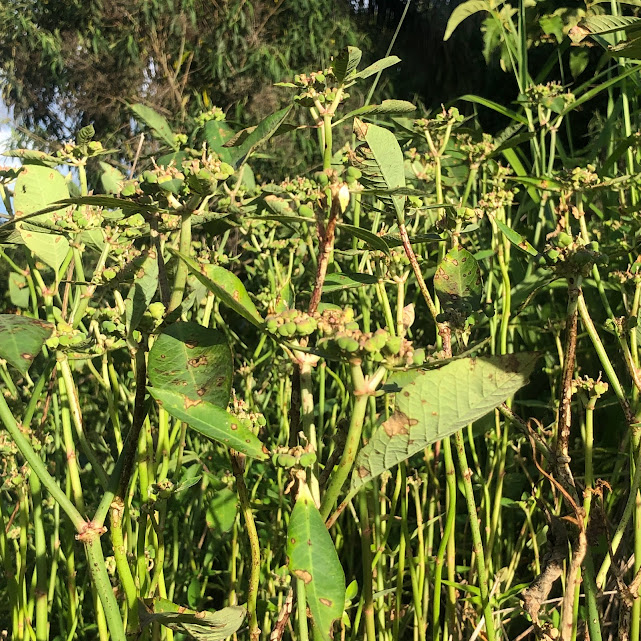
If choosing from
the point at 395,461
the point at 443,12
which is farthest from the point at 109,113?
the point at 395,461

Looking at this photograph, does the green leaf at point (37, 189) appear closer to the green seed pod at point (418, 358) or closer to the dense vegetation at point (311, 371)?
the dense vegetation at point (311, 371)

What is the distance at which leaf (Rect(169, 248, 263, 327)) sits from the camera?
0.34 metres

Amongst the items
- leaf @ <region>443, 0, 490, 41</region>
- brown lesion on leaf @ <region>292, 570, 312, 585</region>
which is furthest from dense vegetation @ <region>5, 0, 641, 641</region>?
leaf @ <region>443, 0, 490, 41</region>

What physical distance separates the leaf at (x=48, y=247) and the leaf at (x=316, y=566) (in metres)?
→ 0.50

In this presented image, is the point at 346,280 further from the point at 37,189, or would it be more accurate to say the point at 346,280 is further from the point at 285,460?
the point at 37,189

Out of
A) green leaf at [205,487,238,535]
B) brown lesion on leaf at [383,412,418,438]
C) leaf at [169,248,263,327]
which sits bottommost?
green leaf at [205,487,238,535]

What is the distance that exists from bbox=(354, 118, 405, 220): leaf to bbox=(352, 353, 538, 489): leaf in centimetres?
16

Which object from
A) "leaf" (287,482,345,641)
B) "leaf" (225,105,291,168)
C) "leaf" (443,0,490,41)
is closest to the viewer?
"leaf" (287,482,345,641)

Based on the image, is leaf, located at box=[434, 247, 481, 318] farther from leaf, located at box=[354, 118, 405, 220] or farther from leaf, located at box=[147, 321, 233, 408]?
leaf, located at box=[147, 321, 233, 408]

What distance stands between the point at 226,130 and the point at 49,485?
1.06ft

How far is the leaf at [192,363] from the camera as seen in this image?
39 centimetres

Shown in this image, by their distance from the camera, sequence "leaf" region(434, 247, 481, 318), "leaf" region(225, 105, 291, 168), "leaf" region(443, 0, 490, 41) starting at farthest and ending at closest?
1. "leaf" region(443, 0, 490, 41)
2. "leaf" region(434, 247, 481, 318)
3. "leaf" region(225, 105, 291, 168)

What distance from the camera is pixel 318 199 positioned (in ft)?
1.39

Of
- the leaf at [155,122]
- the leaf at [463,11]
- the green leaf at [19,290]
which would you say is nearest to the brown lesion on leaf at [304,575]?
the leaf at [155,122]
